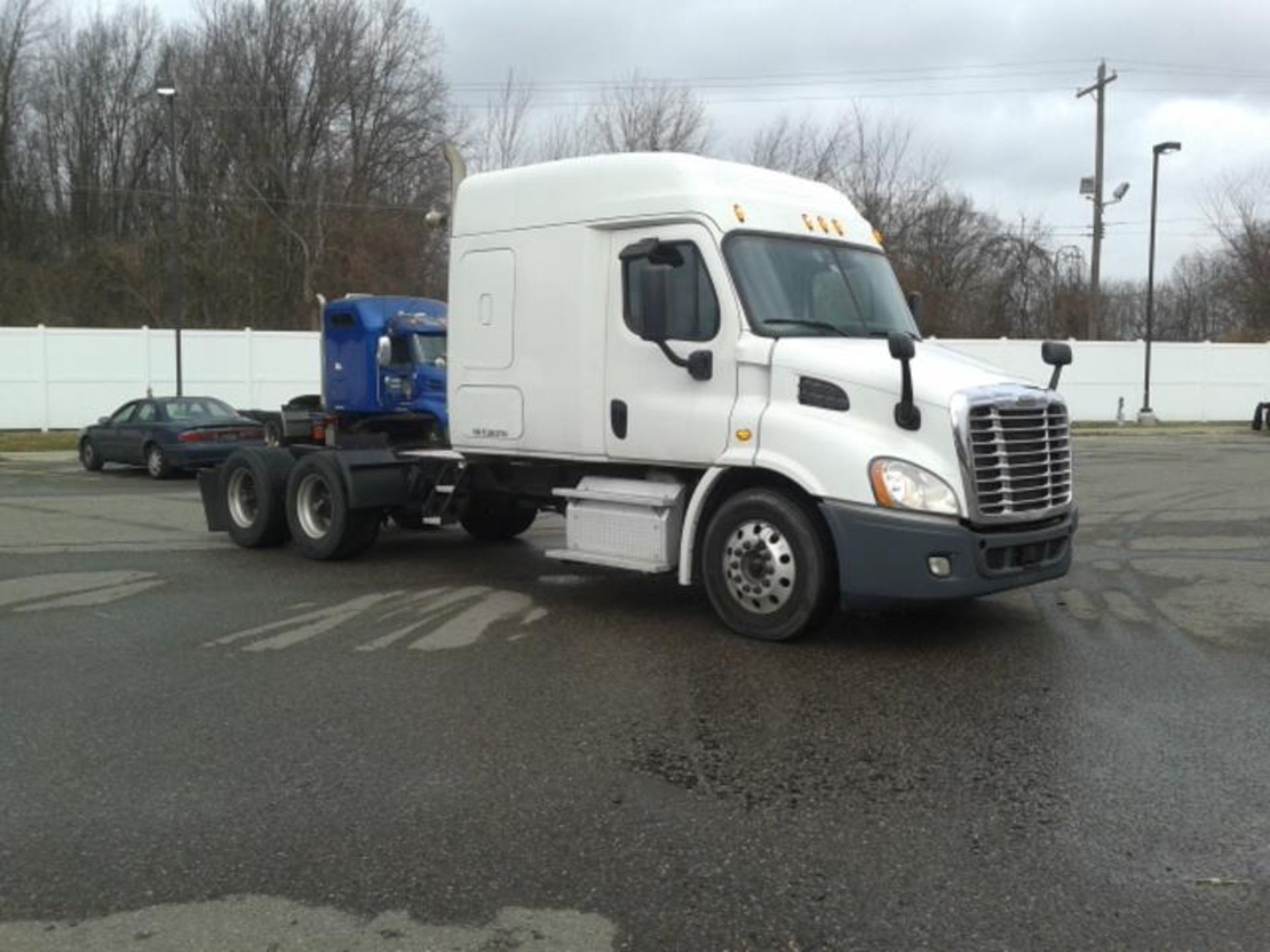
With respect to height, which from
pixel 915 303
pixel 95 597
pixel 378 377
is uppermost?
pixel 915 303

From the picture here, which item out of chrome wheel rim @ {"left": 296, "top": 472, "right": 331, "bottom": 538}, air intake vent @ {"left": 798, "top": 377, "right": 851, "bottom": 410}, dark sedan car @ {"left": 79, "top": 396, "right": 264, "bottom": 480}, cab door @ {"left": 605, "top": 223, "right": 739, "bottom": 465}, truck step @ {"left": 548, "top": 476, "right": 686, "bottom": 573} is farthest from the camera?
dark sedan car @ {"left": 79, "top": 396, "right": 264, "bottom": 480}

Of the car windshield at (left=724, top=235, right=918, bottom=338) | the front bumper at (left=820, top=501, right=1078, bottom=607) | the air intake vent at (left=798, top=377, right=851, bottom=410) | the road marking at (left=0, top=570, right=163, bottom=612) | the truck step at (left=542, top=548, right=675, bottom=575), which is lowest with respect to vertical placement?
the road marking at (left=0, top=570, right=163, bottom=612)

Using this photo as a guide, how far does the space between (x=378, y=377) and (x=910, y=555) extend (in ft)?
21.5

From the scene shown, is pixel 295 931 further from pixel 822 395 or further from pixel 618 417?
pixel 618 417

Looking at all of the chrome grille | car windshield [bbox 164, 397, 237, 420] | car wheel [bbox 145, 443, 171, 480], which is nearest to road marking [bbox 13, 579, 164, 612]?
the chrome grille

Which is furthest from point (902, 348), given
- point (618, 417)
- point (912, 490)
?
point (618, 417)

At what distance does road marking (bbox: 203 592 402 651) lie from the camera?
7031mm

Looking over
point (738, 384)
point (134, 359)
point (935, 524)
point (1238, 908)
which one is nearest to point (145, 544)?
point (738, 384)

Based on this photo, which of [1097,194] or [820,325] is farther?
[1097,194]

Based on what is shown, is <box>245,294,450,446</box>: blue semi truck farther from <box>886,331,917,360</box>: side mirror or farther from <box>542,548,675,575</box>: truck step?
<box>886,331,917,360</box>: side mirror

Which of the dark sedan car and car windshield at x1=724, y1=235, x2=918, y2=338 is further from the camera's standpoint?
the dark sedan car

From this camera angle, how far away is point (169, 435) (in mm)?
19797

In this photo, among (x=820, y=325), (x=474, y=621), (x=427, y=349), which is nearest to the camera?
(x=820, y=325)

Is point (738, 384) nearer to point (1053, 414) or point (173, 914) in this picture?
point (1053, 414)
